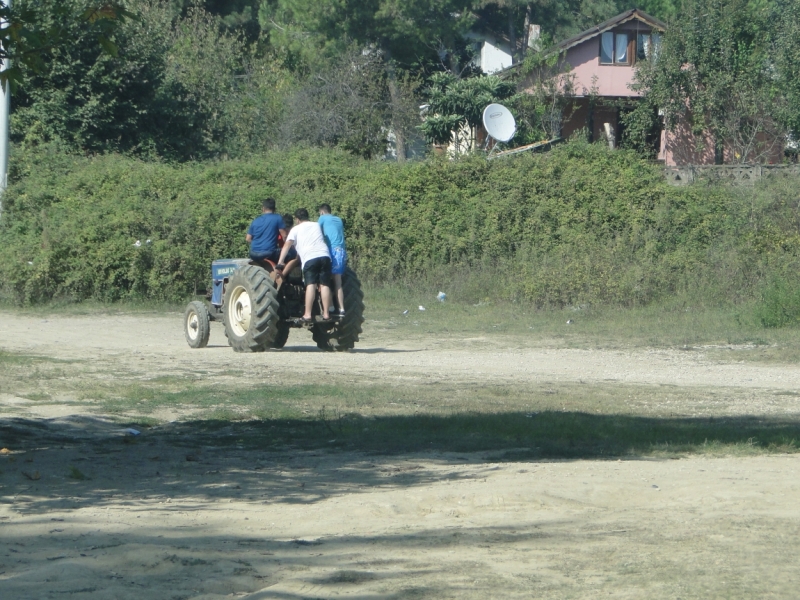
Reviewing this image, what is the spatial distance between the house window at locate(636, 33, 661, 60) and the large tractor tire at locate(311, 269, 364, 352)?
29614 millimetres

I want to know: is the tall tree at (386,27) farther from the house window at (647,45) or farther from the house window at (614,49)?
the house window at (647,45)

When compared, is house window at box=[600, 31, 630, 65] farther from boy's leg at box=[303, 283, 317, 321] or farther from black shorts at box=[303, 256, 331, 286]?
boy's leg at box=[303, 283, 317, 321]

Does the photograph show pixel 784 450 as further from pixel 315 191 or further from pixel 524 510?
pixel 315 191

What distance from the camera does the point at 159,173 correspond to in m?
24.4

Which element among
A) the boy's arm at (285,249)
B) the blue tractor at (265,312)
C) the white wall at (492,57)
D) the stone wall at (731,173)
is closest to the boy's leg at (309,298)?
the blue tractor at (265,312)

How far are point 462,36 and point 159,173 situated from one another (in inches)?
1122

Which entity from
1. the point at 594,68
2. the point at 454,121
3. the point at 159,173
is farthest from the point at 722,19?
the point at 159,173

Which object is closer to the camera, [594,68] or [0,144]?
[0,144]

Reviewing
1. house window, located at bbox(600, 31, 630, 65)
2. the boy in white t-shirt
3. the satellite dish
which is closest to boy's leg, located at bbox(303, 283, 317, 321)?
the boy in white t-shirt

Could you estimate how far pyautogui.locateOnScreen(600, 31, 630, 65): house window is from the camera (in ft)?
147

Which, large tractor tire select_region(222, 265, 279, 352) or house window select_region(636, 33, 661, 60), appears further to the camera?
house window select_region(636, 33, 661, 60)

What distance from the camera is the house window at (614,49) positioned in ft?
147

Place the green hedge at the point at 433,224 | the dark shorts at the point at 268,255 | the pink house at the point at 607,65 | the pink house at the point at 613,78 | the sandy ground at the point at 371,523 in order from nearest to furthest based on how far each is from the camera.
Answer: the sandy ground at the point at 371,523 → the dark shorts at the point at 268,255 → the green hedge at the point at 433,224 → the pink house at the point at 613,78 → the pink house at the point at 607,65

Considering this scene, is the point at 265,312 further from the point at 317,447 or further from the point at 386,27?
the point at 386,27
